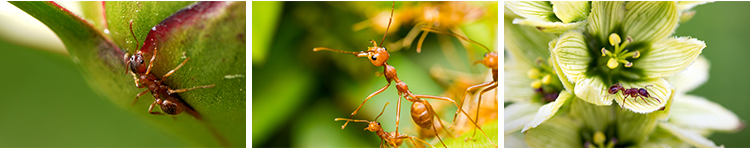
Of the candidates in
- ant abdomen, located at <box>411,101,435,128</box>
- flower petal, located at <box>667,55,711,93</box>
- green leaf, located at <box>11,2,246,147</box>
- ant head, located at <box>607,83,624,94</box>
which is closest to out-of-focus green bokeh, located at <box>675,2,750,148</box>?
flower petal, located at <box>667,55,711,93</box>

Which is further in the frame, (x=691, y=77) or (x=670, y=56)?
(x=691, y=77)

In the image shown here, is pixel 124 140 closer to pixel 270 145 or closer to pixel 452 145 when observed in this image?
pixel 270 145

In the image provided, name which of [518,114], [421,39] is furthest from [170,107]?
[518,114]

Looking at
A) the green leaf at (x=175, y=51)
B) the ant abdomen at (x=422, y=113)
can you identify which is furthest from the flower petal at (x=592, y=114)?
the green leaf at (x=175, y=51)

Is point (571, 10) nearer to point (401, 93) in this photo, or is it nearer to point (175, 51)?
point (401, 93)

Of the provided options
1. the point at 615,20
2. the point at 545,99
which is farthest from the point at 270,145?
the point at 615,20

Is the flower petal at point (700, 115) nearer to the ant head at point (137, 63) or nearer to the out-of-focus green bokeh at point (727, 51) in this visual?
the out-of-focus green bokeh at point (727, 51)
